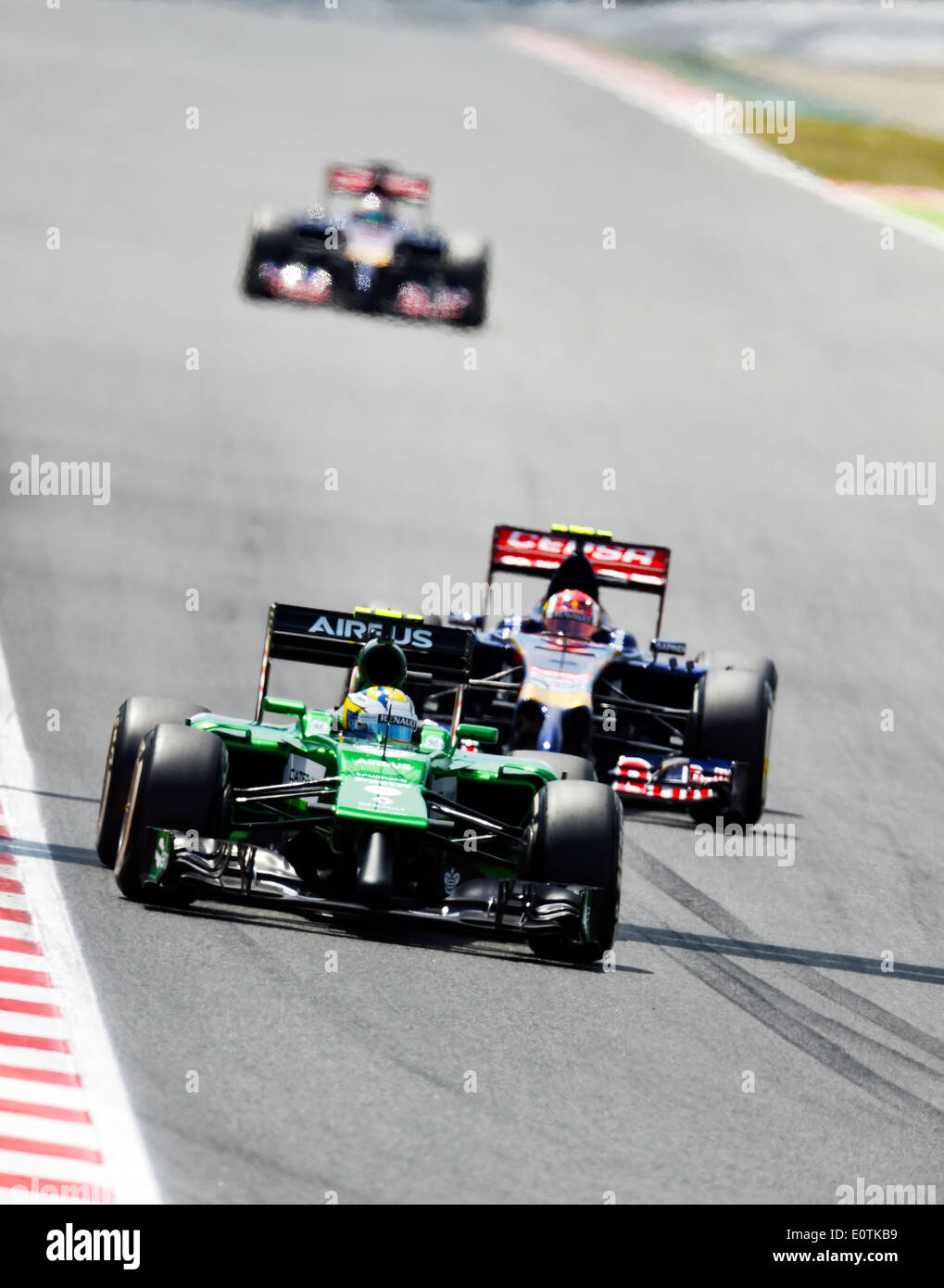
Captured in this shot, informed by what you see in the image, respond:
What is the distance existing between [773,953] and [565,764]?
166 cm

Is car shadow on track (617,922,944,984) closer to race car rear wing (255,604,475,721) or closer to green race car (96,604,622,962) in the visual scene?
green race car (96,604,622,962)

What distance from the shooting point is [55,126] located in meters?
45.6

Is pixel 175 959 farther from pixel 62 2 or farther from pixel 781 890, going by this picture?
pixel 62 2

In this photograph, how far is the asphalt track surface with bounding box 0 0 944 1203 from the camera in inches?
382

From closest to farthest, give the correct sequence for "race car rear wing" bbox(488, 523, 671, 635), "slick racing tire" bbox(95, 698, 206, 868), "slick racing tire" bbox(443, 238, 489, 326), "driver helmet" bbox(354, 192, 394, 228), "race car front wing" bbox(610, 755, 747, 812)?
"slick racing tire" bbox(95, 698, 206, 868) < "race car front wing" bbox(610, 755, 747, 812) < "race car rear wing" bbox(488, 523, 671, 635) < "driver helmet" bbox(354, 192, 394, 228) < "slick racing tire" bbox(443, 238, 489, 326)

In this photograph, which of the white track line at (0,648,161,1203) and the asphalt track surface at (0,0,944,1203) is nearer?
the white track line at (0,648,161,1203)

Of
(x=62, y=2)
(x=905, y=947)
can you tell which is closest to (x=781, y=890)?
(x=905, y=947)

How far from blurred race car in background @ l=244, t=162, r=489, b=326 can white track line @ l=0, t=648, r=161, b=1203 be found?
65.3 ft

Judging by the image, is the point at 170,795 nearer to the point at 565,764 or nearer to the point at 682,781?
the point at 565,764

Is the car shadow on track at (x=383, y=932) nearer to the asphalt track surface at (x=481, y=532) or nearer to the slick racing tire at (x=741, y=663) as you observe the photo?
the asphalt track surface at (x=481, y=532)

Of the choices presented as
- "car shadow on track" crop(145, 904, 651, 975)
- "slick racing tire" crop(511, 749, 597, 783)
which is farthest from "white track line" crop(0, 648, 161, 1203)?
"slick racing tire" crop(511, 749, 597, 783)

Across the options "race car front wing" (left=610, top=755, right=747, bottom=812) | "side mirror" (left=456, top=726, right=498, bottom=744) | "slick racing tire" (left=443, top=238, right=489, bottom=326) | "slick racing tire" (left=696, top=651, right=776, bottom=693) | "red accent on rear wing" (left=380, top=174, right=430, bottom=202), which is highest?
"red accent on rear wing" (left=380, top=174, right=430, bottom=202)

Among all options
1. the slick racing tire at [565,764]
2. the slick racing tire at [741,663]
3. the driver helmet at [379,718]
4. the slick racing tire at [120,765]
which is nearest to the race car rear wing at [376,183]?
the slick racing tire at [741,663]

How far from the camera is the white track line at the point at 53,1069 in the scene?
8.20 metres
